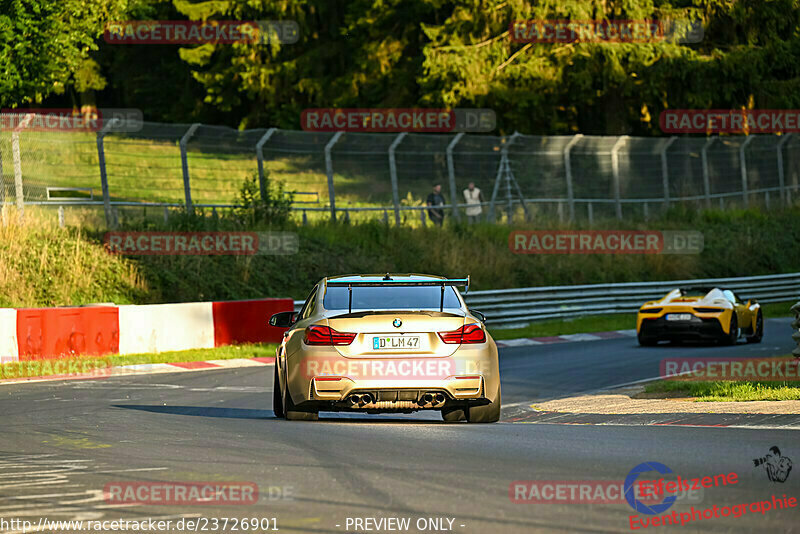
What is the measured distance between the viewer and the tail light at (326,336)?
10586 millimetres

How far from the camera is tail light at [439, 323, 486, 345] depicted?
1063 cm

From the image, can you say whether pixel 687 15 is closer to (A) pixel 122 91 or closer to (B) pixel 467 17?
(B) pixel 467 17

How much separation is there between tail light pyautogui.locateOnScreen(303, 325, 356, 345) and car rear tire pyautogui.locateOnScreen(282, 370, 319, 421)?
652mm

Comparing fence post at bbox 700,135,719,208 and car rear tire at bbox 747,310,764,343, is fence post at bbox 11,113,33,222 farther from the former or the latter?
fence post at bbox 700,135,719,208

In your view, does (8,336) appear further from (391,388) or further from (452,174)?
(452,174)

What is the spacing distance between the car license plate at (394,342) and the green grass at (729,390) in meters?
3.97

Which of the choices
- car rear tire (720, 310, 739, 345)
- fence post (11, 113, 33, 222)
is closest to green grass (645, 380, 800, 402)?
car rear tire (720, 310, 739, 345)

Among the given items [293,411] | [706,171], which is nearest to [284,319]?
[293,411]

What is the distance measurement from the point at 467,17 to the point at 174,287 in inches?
881

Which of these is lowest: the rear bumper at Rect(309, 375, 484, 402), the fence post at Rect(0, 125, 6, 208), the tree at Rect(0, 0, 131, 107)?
the rear bumper at Rect(309, 375, 484, 402)

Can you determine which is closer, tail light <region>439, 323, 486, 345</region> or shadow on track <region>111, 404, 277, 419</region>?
tail light <region>439, 323, 486, 345</region>

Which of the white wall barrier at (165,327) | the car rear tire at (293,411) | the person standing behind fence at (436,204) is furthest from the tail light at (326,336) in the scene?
the person standing behind fence at (436,204)

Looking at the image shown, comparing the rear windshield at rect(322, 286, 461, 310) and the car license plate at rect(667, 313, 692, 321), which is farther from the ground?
A: the rear windshield at rect(322, 286, 461, 310)

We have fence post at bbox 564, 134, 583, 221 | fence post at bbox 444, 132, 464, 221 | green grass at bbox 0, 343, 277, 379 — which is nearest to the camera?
green grass at bbox 0, 343, 277, 379
